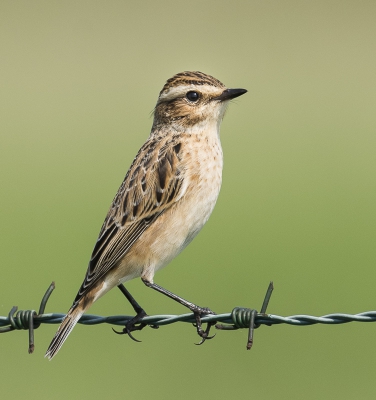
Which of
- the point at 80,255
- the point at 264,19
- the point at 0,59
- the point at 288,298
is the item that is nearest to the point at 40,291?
the point at 80,255

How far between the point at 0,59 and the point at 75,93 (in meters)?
4.37

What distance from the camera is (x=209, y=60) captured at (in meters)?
27.3

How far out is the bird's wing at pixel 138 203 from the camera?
765 centimetres

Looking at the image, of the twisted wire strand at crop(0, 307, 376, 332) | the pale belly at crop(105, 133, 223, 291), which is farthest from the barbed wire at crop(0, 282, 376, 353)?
the pale belly at crop(105, 133, 223, 291)

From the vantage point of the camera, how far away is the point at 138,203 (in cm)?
787

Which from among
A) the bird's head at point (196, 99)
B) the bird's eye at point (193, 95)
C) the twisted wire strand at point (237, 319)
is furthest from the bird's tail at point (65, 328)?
the bird's eye at point (193, 95)

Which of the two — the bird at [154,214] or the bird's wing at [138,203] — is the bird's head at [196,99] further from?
the bird's wing at [138,203]

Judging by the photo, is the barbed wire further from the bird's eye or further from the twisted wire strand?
the bird's eye

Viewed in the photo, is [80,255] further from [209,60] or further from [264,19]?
[264,19]

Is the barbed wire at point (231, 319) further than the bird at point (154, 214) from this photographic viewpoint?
No

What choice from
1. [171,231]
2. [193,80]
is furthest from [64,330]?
[193,80]

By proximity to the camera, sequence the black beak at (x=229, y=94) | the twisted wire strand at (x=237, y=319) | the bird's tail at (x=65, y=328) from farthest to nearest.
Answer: the black beak at (x=229, y=94)
the bird's tail at (x=65, y=328)
the twisted wire strand at (x=237, y=319)

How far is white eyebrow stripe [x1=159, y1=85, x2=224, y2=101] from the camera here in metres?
8.32

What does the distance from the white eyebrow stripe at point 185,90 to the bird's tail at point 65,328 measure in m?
2.18
